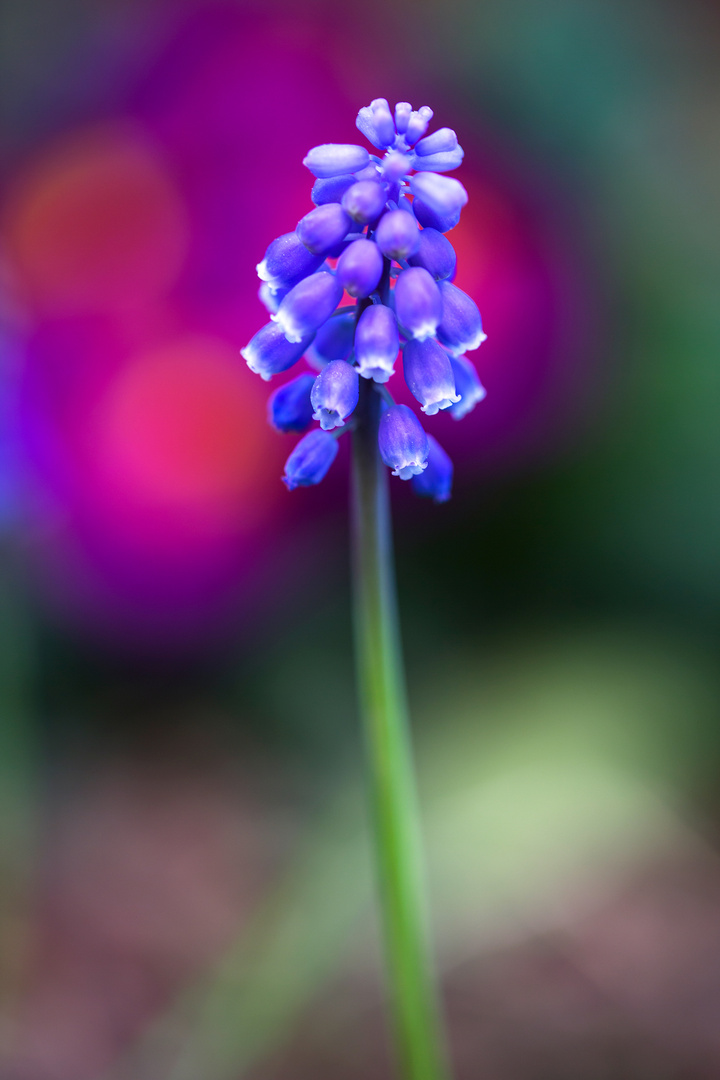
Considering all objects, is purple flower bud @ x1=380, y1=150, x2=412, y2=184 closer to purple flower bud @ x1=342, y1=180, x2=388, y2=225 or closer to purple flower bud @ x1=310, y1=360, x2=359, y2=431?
purple flower bud @ x1=342, y1=180, x2=388, y2=225

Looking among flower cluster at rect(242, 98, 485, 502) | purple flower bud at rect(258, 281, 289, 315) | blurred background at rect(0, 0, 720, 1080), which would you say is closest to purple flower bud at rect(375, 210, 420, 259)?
flower cluster at rect(242, 98, 485, 502)

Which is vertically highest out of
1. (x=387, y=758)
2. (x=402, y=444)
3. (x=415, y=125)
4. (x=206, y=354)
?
(x=206, y=354)

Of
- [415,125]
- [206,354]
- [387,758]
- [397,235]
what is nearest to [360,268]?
[397,235]

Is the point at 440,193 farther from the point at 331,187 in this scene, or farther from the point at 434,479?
the point at 434,479

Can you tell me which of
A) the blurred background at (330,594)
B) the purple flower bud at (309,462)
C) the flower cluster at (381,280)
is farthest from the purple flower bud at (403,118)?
the blurred background at (330,594)

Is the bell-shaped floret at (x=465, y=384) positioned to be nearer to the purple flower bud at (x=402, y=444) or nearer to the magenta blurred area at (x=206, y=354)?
the purple flower bud at (x=402, y=444)

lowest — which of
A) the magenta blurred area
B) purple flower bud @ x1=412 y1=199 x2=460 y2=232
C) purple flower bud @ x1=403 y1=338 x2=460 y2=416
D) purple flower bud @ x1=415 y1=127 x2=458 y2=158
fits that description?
purple flower bud @ x1=403 y1=338 x2=460 y2=416

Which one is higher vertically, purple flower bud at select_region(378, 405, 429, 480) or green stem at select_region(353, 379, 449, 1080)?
purple flower bud at select_region(378, 405, 429, 480)
